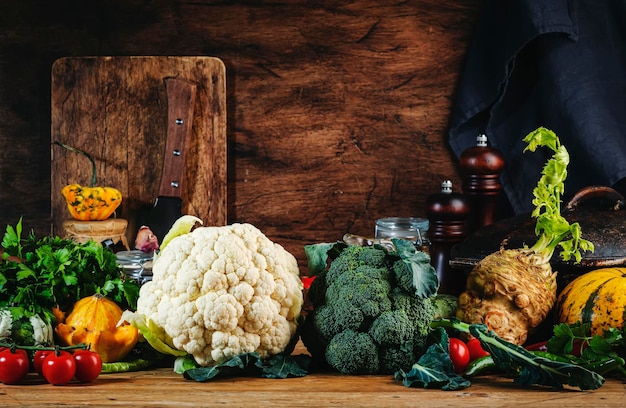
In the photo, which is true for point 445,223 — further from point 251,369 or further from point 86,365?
point 86,365

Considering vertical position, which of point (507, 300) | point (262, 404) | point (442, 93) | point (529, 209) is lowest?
point (262, 404)

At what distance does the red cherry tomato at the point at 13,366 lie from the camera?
42.4 inches

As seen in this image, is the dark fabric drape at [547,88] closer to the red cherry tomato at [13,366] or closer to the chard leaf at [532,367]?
the chard leaf at [532,367]

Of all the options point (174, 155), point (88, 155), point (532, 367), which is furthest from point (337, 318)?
point (88, 155)

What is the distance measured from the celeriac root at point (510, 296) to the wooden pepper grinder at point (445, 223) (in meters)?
0.42

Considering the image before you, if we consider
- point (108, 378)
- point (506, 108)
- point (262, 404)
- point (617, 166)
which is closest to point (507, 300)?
point (262, 404)

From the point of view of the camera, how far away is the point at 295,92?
2.05 m

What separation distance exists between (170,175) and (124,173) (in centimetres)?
12

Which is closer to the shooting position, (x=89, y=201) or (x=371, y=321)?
(x=371, y=321)

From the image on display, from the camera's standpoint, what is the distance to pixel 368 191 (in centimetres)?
208

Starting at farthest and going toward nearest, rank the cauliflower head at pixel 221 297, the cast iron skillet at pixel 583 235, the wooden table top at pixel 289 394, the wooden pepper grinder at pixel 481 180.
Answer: the wooden pepper grinder at pixel 481 180 → the cast iron skillet at pixel 583 235 → the cauliflower head at pixel 221 297 → the wooden table top at pixel 289 394

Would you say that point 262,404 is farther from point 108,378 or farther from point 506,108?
point 506,108

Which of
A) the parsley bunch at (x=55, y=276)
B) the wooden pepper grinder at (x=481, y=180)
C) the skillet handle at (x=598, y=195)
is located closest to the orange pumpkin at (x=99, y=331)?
the parsley bunch at (x=55, y=276)

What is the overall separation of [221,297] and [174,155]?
0.91m
